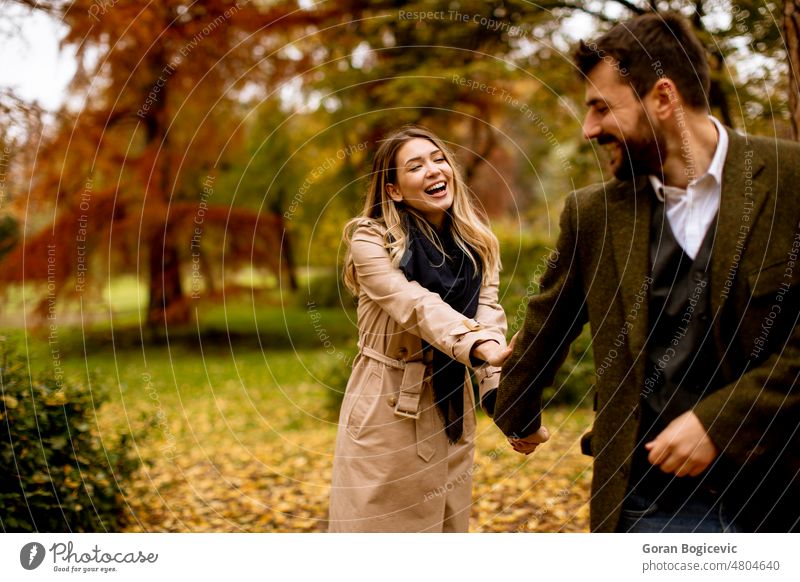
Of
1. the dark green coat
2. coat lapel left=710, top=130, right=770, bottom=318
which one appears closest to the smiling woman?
the dark green coat

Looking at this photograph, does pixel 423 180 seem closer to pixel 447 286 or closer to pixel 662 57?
A: pixel 447 286

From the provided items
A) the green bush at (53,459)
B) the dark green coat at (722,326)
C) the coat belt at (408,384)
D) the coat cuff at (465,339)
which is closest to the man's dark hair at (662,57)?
the dark green coat at (722,326)

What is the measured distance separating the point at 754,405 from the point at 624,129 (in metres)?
0.93

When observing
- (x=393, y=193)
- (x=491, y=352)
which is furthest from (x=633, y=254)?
(x=393, y=193)

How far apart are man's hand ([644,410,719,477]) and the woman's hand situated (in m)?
0.79

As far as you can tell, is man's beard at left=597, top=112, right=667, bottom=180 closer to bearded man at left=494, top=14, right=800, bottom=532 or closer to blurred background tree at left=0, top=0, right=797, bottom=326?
bearded man at left=494, top=14, right=800, bottom=532

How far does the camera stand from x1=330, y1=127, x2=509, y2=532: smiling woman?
10.2 feet

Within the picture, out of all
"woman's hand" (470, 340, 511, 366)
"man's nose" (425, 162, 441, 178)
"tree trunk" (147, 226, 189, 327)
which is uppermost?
"tree trunk" (147, 226, 189, 327)

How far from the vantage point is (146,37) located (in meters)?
12.3

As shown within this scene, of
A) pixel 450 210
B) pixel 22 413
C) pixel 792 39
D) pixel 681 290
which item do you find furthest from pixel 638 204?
pixel 22 413

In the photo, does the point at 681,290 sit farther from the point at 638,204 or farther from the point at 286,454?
the point at 286,454

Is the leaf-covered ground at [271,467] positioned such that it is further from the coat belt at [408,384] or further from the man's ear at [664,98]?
the man's ear at [664,98]

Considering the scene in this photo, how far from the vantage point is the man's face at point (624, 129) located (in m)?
Answer: 2.25

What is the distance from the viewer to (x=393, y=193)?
3.24m
